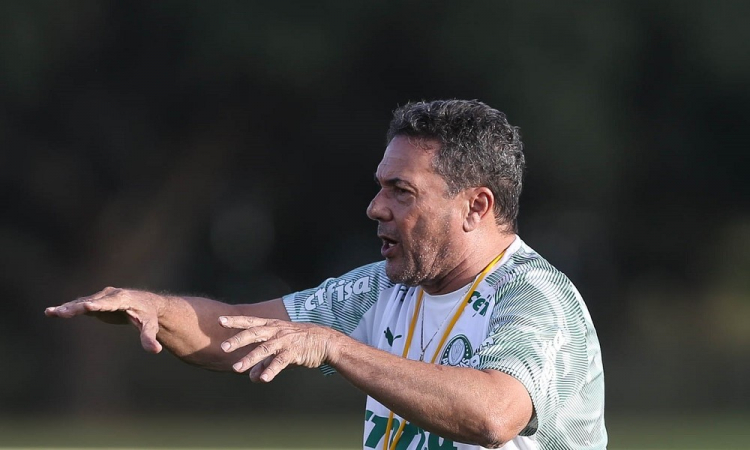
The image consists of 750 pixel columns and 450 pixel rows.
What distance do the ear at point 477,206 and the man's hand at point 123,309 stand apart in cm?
103

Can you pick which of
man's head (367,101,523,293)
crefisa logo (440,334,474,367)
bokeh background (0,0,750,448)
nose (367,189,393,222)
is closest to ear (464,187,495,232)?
man's head (367,101,523,293)

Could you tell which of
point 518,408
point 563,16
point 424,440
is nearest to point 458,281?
point 424,440

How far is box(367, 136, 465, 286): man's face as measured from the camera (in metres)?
3.57

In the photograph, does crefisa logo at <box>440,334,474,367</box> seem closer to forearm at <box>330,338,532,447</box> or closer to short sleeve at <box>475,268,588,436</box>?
short sleeve at <box>475,268,588,436</box>

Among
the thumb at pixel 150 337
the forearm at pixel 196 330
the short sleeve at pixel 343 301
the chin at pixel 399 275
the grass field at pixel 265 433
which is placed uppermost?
the grass field at pixel 265 433

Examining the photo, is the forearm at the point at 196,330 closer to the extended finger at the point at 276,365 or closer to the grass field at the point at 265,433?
the extended finger at the point at 276,365

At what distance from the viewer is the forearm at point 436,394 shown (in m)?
2.85

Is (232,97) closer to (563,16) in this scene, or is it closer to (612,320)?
(563,16)

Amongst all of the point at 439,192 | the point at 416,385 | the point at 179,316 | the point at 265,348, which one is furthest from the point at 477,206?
the point at 265,348

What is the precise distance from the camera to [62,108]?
1098 centimetres

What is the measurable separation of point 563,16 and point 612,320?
10.3 ft

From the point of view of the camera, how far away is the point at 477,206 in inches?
143

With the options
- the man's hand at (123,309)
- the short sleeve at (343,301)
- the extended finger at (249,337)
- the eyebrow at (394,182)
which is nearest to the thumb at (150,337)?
the man's hand at (123,309)

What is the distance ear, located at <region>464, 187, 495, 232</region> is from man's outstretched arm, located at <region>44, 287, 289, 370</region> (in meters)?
0.78
